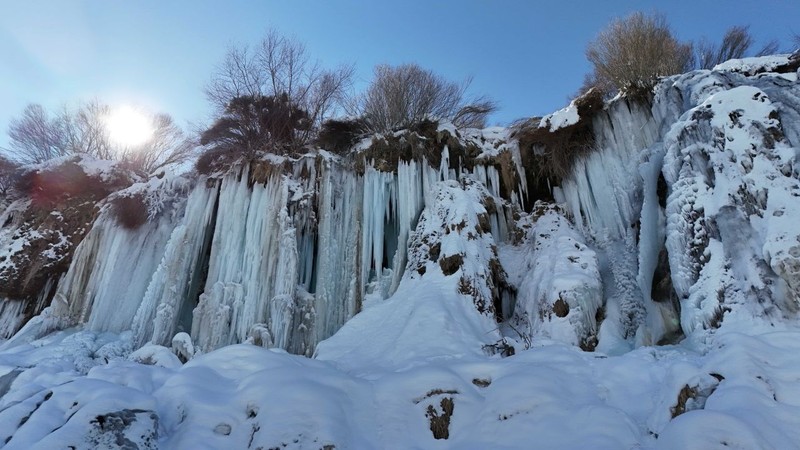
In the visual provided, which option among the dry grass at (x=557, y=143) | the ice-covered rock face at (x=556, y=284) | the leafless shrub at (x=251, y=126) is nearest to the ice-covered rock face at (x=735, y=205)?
the ice-covered rock face at (x=556, y=284)

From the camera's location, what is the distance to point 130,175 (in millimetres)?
14859

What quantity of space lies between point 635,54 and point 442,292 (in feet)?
28.6

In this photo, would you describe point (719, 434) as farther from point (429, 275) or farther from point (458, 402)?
point (429, 275)

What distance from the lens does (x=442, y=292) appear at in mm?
8367

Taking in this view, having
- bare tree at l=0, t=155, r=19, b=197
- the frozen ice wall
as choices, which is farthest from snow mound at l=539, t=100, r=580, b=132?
bare tree at l=0, t=155, r=19, b=197

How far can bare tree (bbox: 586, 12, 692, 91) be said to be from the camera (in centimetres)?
1133

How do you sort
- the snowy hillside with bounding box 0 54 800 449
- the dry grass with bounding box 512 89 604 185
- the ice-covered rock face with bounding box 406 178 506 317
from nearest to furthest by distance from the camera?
the snowy hillside with bounding box 0 54 800 449
the ice-covered rock face with bounding box 406 178 506 317
the dry grass with bounding box 512 89 604 185

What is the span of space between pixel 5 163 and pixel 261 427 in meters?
17.7

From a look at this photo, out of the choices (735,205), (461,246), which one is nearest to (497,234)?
(461,246)

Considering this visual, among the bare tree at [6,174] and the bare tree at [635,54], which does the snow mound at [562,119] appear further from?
the bare tree at [6,174]

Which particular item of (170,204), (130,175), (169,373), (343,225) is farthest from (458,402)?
(130,175)

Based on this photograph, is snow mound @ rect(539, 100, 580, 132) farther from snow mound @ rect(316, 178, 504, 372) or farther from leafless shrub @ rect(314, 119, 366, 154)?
leafless shrub @ rect(314, 119, 366, 154)

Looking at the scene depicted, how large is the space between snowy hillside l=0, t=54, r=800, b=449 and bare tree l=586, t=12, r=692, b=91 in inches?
54.5

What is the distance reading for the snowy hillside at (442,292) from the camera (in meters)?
3.97
